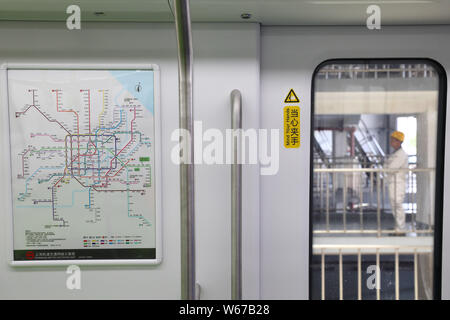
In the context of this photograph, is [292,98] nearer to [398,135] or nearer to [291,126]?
[291,126]

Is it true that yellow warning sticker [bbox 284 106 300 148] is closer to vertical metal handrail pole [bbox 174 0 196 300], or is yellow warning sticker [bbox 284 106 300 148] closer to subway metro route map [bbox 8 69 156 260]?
subway metro route map [bbox 8 69 156 260]

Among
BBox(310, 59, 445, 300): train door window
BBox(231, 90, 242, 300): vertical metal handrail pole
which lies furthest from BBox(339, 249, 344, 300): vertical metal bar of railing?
BBox(231, 90, 242, 300): vertical metal handrail pole

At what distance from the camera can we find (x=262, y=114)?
1779 mm

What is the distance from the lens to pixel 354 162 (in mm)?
1819

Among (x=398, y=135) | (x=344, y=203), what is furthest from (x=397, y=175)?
(x=344, y=203)

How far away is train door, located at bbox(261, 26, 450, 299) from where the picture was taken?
1767 millimetres

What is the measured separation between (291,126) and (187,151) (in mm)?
1147

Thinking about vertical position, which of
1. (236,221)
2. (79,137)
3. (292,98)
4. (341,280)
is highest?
(292,98)

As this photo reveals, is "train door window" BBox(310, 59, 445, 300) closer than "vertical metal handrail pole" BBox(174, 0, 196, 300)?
No

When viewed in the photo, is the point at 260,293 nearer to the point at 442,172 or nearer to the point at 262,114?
the point at 262,114

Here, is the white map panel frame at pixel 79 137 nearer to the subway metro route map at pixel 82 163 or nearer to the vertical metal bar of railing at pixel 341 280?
the subway metro route map at pixel 82 163

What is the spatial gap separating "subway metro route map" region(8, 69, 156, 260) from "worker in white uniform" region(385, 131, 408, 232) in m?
1.35

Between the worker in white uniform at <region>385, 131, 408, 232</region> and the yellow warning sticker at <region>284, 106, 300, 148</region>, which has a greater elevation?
the yellow warning sticker at <region>284, 106, 300, 148</region>

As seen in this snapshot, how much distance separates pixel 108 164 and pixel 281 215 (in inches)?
39.4
